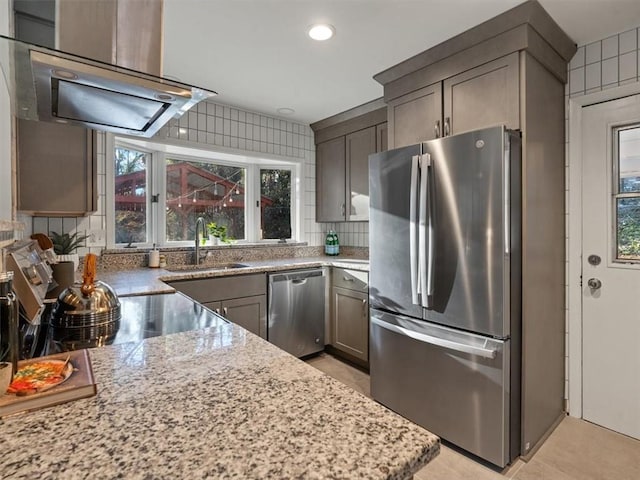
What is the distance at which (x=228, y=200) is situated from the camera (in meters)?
3.38

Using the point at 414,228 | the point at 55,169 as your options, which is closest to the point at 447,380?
the point at 414,228

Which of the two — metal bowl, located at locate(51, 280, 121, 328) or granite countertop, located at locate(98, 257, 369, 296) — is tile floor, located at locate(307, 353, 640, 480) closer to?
granite countertop, located at locate(98, 257, 369, 296)

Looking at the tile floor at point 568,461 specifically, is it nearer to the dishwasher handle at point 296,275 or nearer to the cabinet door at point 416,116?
the dishwasher handle at point 296,275

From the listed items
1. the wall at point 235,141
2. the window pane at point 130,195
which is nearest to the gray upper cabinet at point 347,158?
the wall at point 235,141

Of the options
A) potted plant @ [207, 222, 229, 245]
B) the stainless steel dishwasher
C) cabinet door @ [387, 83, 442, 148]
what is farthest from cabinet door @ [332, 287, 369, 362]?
cabinet door @ [387, 83, 442, 148]

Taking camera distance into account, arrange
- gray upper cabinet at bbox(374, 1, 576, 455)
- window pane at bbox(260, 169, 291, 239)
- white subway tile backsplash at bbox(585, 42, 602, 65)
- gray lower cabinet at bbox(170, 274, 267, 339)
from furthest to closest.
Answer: window pane at bbox(260, 169, 291, 239)
gray lower cabinet at bbox(170, 274, 267, 339)
white subway tile backsplash at bbox(585, 42, 602, 65)
gray upper cabinet at bbox(374, 1, 576, 455)

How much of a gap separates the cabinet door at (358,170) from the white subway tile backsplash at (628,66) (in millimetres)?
1681

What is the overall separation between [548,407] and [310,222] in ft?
8.36

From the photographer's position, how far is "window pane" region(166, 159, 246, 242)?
3047 mm

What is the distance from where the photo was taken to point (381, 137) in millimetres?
3035

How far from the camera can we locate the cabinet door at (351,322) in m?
2.80

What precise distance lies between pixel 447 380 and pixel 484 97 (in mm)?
1578

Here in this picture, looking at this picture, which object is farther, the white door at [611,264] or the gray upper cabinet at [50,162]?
the white door at [611,264]

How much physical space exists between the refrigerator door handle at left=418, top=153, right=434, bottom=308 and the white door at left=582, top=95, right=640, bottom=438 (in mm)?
1061
